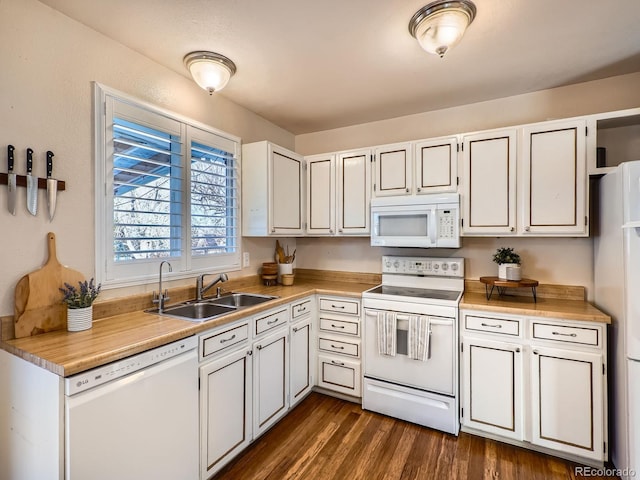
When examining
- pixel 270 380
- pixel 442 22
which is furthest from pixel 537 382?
pixel 442 22

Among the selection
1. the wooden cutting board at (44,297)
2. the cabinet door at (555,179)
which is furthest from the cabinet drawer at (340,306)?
the wooden cutting board at (44,297)

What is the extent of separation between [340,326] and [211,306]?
106 cm

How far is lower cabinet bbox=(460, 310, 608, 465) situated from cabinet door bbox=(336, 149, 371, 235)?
1.16 metres

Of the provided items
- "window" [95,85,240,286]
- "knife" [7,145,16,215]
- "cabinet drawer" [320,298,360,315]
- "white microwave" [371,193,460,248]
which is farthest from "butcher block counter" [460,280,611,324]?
"knife" [7,145,16,215]

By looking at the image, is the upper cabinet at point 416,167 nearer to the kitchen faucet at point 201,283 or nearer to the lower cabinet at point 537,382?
the lower cabinet at point 537,382

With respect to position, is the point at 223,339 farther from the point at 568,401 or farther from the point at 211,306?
the point at 568,401

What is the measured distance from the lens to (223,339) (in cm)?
186

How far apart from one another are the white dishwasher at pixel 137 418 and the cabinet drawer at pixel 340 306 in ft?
4.23

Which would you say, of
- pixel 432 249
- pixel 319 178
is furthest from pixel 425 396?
pixel 319 178

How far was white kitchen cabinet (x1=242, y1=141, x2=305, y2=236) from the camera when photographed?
270cm

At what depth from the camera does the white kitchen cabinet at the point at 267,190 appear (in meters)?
2.70

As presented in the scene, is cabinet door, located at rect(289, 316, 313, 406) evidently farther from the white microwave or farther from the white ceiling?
the white ceiling

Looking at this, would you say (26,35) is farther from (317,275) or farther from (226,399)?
(317,275)

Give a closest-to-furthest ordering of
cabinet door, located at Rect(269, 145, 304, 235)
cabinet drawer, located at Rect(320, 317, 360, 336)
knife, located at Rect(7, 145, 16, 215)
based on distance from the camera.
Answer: knife, located at Rect(7, 145, 16, 215) < cabinet drawer, located at Rect(320, 317, 360, 336) < cabinet door, located at Rect(269, 145, 304, 235)
